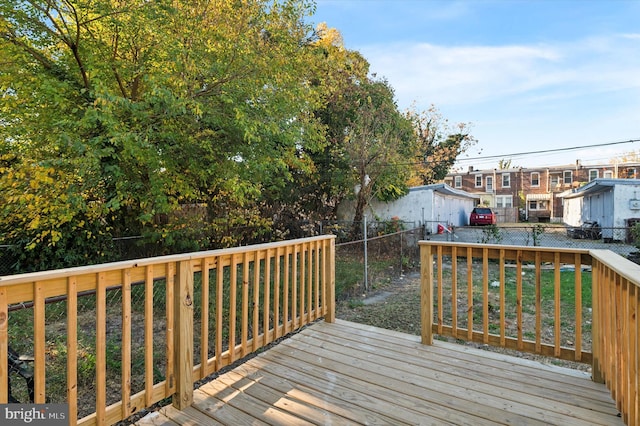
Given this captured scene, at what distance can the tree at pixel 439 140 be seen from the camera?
22.1 meters

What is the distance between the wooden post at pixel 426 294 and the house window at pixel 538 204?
3010cm

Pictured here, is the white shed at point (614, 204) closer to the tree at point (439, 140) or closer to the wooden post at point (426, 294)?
the tree at point (439, 140)

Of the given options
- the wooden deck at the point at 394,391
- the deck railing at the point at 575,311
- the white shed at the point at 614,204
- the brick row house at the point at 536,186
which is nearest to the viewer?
the deck railing at the point at 575,311

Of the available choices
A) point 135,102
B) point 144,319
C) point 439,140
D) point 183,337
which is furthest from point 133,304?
point 439,140

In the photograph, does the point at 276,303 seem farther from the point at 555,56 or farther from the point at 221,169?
the point at 555,56

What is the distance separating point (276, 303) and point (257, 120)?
12.9ft

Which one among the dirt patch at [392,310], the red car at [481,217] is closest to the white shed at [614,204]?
the red car at [481,217]

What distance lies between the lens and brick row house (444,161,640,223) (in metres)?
26.3

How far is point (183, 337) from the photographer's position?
202cm

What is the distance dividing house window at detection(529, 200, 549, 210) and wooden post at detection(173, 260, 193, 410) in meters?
31.9

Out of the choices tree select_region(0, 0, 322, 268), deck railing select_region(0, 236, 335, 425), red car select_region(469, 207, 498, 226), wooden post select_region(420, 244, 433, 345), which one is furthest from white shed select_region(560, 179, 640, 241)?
deck railing select_region(0, 236, 335, 425)

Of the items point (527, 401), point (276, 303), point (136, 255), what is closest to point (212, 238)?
point (136, 255)

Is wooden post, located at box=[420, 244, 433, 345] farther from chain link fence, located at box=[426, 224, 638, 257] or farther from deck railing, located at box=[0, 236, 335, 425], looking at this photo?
chain link fence, located at box=[426, 224, 638, 257]

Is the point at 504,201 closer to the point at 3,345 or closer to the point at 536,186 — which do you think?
the point at 536,186
